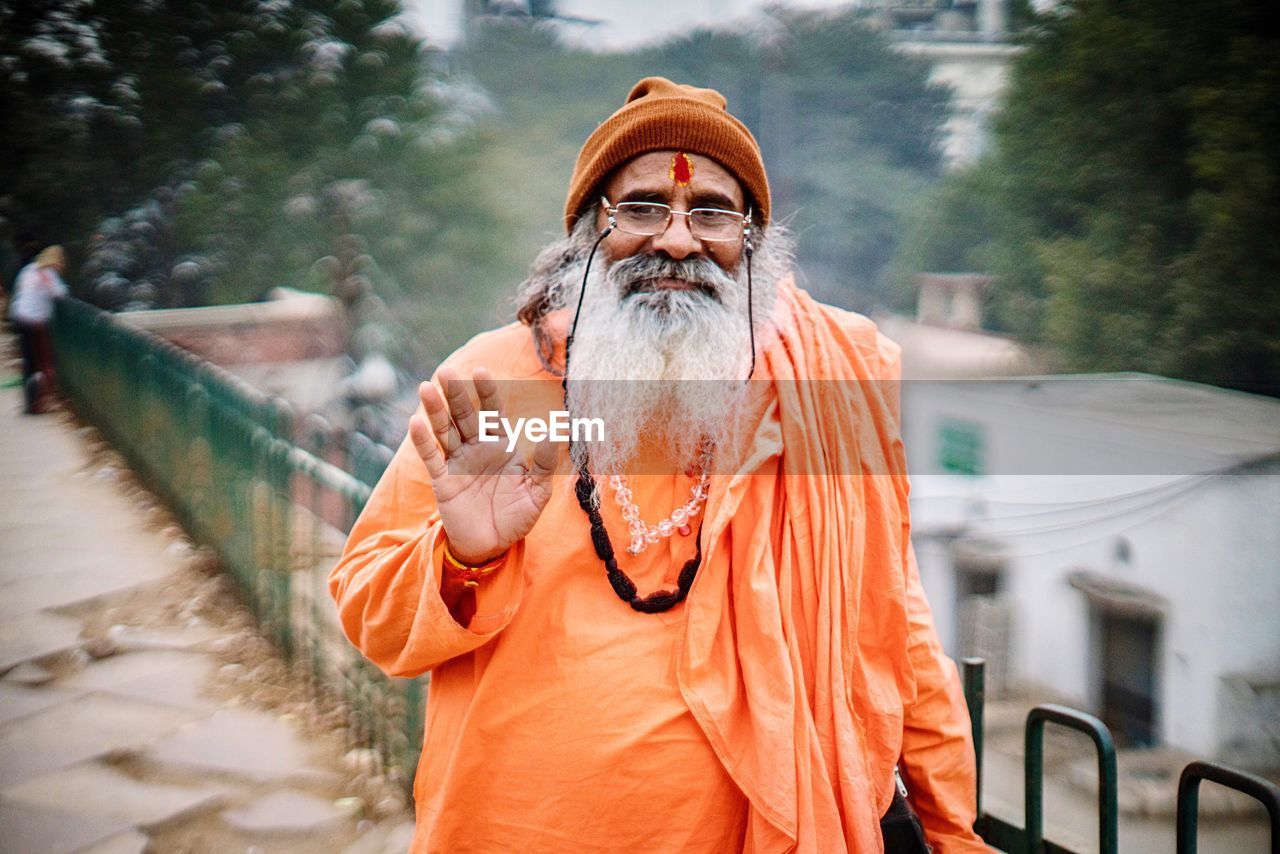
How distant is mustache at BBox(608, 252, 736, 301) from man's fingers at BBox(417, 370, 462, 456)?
484 millimetres

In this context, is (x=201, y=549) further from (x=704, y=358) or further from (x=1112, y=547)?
(x=1112, y=547)

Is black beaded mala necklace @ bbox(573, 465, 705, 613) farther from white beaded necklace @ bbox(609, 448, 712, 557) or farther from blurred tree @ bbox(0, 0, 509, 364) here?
blurred tree @ bbox(0, 0, 509, 364)

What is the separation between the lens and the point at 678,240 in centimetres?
152

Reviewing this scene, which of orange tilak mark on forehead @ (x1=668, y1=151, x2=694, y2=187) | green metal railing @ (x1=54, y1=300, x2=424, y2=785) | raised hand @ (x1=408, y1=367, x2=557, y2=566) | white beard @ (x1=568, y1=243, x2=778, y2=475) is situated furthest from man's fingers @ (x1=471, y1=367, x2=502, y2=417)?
green metal railing @ (x1=54, y1=300, x2=424, y2=785)

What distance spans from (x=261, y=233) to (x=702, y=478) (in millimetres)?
7546

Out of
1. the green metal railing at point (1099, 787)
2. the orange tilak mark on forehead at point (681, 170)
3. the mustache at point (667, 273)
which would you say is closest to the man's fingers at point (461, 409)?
the mustache at point (667, 273)

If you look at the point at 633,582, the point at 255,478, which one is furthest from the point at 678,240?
the point at 255,478

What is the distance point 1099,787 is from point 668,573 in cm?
85

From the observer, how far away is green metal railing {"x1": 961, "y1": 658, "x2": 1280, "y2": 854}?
118 cm

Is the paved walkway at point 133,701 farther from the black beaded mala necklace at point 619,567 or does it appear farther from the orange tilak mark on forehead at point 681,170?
the orange tilak mark on forehead at point 681,170

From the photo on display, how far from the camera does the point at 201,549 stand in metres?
3.69

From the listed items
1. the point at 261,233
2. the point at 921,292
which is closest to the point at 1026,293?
the point at 921,292

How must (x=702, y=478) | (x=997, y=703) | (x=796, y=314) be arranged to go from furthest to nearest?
(x=997, y=703) < (x=796, y=314) < (x=702, y=478)

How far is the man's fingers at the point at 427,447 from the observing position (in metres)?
1.12
